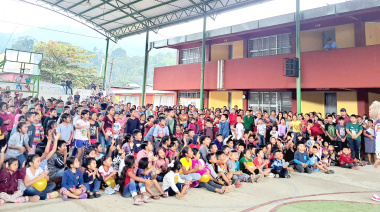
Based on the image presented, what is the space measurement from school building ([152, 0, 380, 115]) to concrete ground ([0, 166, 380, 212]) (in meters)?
6.03

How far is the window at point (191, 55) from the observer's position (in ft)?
60.9

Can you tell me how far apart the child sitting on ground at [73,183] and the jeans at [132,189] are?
73 centimetres

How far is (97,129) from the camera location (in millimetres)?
6793

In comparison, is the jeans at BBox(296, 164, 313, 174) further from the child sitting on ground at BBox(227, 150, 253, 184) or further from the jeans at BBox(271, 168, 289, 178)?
the child sitting on ground at BBox(227, 150, 253, 184)

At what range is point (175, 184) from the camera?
500cm

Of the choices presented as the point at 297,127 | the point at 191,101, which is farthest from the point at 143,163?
the point at 191,101

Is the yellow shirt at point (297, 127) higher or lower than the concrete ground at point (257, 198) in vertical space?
higher

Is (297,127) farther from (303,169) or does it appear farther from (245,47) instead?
(245,47)

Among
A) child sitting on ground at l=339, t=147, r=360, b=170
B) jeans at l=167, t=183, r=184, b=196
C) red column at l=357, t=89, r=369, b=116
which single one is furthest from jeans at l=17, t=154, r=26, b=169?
red column at l=357, t=89, r=369, b=116

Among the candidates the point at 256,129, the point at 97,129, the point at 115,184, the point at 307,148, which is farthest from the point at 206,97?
the point at 115,184

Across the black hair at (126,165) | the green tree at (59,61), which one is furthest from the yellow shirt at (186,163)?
the green tree at (59,61)

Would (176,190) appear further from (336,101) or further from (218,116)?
(336,101)

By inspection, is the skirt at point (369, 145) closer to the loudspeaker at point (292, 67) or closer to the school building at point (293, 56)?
Answer: the school building at point (293, 56)

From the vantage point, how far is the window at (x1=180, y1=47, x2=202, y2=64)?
1857cm
